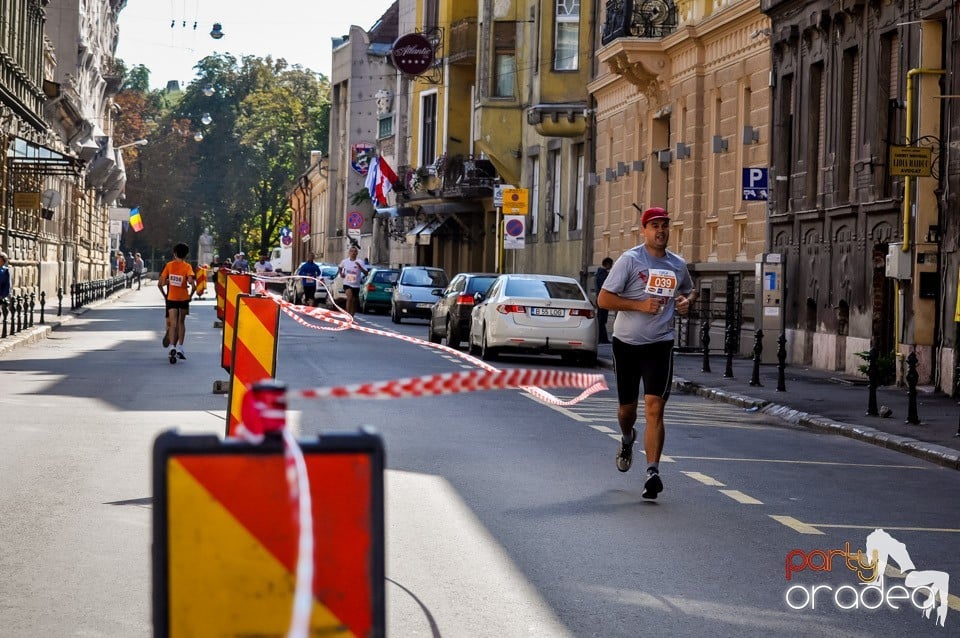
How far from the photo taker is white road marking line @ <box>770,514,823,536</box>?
32.9 ft

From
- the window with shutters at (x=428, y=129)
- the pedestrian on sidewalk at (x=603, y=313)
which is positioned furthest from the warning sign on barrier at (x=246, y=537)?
the window with shutters at (x=428, y=129)

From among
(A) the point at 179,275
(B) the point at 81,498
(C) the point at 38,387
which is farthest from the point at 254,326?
(A) the point at 179,275

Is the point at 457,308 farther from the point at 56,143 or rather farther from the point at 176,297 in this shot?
the point at 56,143

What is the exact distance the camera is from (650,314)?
37.2ft

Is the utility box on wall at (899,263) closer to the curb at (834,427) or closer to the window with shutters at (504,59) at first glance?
the curb at (834,427)

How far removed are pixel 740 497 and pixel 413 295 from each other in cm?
3719

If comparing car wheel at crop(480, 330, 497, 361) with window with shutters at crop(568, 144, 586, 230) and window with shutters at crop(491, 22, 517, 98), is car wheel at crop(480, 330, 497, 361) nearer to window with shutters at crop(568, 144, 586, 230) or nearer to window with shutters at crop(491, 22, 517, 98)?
window with shutters at crop(568, 144, 586, 230)

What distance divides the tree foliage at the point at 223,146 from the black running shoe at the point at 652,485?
116 metres

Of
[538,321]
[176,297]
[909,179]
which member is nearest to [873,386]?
[909,179]

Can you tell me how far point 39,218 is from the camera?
55.0 metres

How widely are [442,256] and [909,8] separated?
4520 centimetres

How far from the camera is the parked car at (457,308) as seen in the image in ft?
106

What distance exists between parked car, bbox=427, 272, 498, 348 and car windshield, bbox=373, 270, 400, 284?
835 inches

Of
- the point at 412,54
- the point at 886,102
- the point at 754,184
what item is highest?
the point at 412,54
